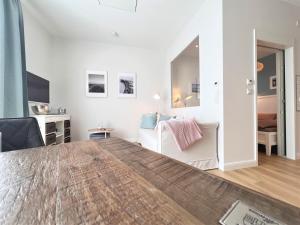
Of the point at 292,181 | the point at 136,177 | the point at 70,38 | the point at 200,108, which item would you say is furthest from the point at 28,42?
the point at 292,181

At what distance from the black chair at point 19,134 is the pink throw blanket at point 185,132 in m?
1.50

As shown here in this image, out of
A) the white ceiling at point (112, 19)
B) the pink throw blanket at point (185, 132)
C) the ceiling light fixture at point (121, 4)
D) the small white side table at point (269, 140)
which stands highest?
the white ceiling at point (112, 19)

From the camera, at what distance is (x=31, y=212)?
270 mm

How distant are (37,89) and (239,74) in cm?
345

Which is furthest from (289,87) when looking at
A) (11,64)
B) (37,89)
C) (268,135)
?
(37,89)

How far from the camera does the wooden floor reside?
5.38 feet

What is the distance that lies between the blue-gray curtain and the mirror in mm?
2852

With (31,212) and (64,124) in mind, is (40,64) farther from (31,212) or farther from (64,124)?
(31,212)

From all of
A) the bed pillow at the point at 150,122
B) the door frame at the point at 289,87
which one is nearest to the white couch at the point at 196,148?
the bed pillow at the point at 150,122

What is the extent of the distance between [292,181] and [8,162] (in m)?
2.68

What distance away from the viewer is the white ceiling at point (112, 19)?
2736mm

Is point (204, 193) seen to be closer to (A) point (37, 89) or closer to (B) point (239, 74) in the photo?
(B) point (239, 74)

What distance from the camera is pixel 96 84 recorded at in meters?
4.17

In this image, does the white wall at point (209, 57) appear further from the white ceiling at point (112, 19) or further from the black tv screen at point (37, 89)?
the black tv screen at point (37, 89)
